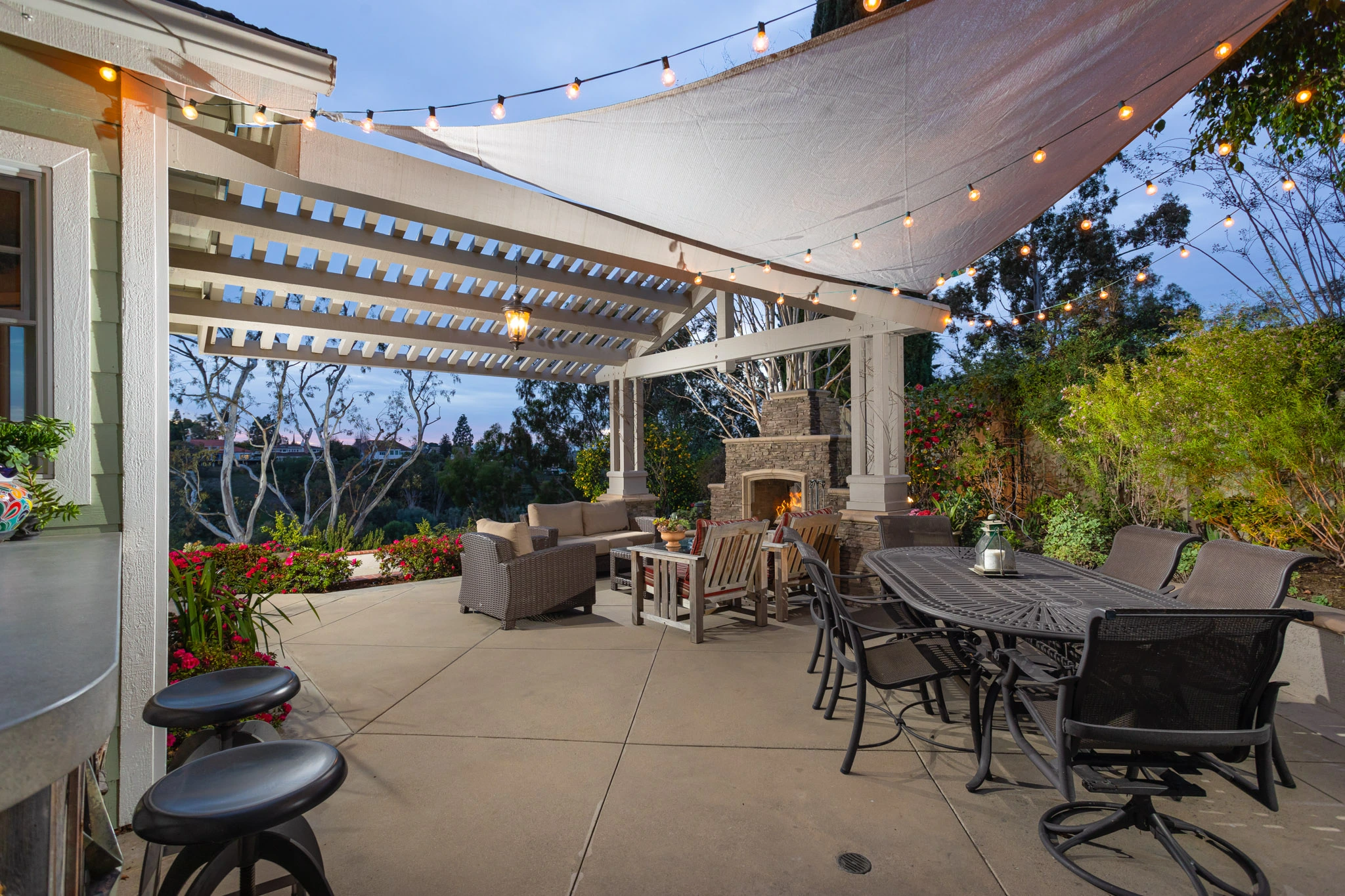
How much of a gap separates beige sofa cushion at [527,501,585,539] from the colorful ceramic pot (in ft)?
17.4

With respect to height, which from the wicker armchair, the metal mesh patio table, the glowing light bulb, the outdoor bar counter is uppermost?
the glowing light bulb

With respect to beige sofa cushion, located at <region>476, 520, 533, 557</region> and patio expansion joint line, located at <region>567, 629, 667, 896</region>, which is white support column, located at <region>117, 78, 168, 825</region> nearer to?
patio expansion joint line, located at <region>567, 629, 667, 896</region>

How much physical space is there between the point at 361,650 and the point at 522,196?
3.12 metres

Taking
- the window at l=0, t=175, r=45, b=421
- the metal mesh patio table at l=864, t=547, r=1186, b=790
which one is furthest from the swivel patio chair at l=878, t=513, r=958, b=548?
the window at l=0, t=175, r=45, b=421

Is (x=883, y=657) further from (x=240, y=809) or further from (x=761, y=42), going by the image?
(x=761, y=42)

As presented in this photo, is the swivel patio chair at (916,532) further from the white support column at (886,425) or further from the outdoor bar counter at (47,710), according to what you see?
the outdoor bar counter at (47,710)

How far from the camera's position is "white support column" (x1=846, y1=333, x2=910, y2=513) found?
229 inches

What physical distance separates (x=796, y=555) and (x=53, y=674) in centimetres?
491

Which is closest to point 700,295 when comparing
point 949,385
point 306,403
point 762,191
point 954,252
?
point 949,385

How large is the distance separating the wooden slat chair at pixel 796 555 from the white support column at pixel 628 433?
329 centimetres

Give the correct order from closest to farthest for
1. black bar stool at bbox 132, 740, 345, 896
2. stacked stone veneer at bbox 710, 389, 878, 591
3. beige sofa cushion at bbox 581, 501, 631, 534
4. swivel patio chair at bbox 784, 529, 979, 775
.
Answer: black bar stool at bbox 132, 740, 345, 896 < swivel patio chair at bbox 784, 529, 979, 775 < stacked stone veneer at bbox 710, 389, 878, 591 < beige sofa cushion at bbox 581, 501, 631, 534

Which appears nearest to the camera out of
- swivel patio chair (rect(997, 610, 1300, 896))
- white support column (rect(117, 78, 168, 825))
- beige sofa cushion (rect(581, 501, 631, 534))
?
swivel patio chair (rect(997, 610, 1300, 896))

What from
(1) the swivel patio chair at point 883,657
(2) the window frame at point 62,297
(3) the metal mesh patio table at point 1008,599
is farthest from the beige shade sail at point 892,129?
(3) the metal mesh patio table at point 1008,599

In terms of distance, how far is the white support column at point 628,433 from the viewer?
8820 millimetres
